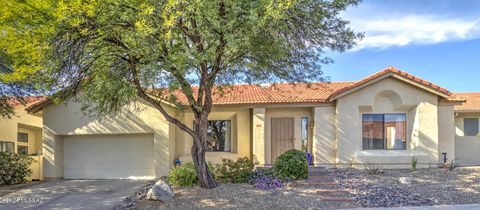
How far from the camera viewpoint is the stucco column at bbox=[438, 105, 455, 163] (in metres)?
18.8

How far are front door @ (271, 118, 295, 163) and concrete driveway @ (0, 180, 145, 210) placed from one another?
6.15 metres

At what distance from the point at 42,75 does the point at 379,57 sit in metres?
16.2

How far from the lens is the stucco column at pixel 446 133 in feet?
61.8

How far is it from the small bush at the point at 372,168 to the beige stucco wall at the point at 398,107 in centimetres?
23

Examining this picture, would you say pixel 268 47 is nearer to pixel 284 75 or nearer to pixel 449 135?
pixel 284 75

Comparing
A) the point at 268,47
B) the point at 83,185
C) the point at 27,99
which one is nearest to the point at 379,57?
the point at 268,47

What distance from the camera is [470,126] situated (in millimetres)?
22562

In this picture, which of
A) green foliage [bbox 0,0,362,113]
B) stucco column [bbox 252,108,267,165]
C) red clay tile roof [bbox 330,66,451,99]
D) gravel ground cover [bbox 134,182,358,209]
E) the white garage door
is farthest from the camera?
the white garage door

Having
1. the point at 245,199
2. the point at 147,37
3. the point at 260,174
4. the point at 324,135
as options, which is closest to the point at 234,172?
the point at 260,174

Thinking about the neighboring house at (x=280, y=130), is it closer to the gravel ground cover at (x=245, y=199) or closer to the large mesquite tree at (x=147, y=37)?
the gravel ground cover at (x=245, y=199)

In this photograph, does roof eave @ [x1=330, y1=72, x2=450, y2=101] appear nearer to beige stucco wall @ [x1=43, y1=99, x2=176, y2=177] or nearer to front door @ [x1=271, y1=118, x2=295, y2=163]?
front door @ [x1=271, y1=118, x2=295, y2=163]

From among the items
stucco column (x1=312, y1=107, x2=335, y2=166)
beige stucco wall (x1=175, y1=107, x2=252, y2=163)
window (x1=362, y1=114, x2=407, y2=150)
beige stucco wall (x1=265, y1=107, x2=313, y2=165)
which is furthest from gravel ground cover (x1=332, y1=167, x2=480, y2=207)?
beige stucco wall (x1=175, y1=107, x2=252, y2=163)

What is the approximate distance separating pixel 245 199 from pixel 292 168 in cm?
323

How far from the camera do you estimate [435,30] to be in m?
17.1
